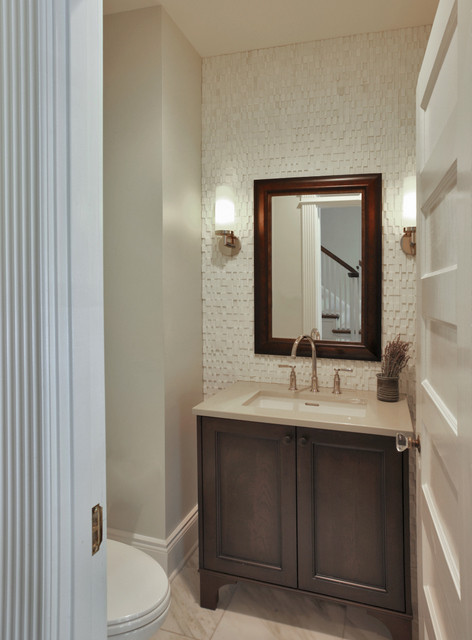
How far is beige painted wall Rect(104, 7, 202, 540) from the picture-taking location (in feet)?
7.14

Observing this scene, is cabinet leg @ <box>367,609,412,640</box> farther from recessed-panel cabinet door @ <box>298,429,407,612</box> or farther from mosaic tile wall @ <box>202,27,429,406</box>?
mosaic tile wall @ <box>202,27,429,406</box>

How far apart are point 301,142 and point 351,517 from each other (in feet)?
5.80

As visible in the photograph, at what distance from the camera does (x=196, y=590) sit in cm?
217

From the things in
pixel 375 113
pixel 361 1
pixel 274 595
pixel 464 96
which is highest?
pixel 361 1

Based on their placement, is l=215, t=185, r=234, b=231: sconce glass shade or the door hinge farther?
l=215, t=185, r=234, b=231: sconce glass shade

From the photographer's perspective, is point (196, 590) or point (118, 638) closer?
point (118, 638)

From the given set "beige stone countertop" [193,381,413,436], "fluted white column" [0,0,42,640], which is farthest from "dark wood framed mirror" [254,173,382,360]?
"fluted white column" [0,0,42,640]

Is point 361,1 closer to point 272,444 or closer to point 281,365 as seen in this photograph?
point 281,365

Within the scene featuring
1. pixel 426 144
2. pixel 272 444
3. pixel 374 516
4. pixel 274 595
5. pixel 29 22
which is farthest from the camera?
pixel 274 595

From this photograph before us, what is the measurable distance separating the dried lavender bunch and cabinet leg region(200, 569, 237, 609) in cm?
116

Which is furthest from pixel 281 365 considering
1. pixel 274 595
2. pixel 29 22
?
pixel 29 22

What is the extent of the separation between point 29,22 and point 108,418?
6.24ft

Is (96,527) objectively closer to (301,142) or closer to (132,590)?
(132,590)

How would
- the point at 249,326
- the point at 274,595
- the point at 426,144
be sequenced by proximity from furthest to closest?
1. the point at 249,326
2. the point at 274,595
3. the point at 426,144
